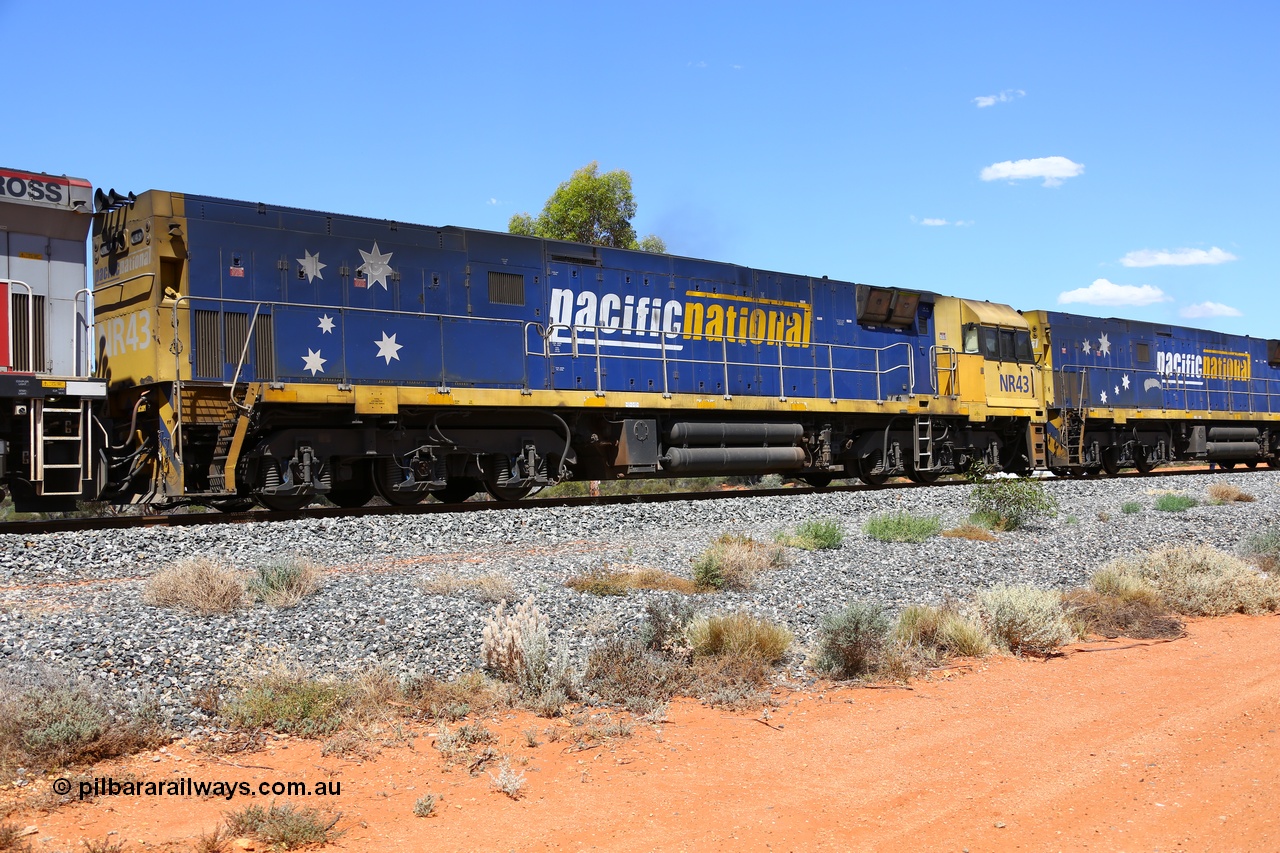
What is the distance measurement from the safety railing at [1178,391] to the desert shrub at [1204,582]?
13974 mm

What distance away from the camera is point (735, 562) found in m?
9.17

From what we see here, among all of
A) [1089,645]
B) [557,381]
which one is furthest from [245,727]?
[557,381]

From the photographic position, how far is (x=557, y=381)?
14.2 metres

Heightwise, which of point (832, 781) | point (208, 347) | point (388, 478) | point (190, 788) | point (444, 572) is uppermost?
point (208, 347)

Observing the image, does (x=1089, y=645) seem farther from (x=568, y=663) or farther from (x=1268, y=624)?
(x=568, y=663)

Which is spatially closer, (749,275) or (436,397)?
(436,397)

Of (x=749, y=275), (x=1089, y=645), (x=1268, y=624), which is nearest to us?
(x=1089, y=645)

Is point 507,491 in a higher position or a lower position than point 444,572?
higher

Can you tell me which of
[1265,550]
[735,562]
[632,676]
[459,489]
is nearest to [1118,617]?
[735,562]

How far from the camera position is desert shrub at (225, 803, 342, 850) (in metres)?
4.11

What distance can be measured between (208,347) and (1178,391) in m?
24.8

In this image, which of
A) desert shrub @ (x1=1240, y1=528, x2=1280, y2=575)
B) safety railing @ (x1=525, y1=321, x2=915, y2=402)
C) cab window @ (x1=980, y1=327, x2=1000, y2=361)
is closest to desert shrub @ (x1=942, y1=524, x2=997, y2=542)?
desert shrub @ (x1=1240, y1=528, x2=1280, y2=575)

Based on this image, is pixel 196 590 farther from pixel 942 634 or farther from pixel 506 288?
pixel 506 288

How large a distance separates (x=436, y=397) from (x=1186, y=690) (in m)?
8.82
